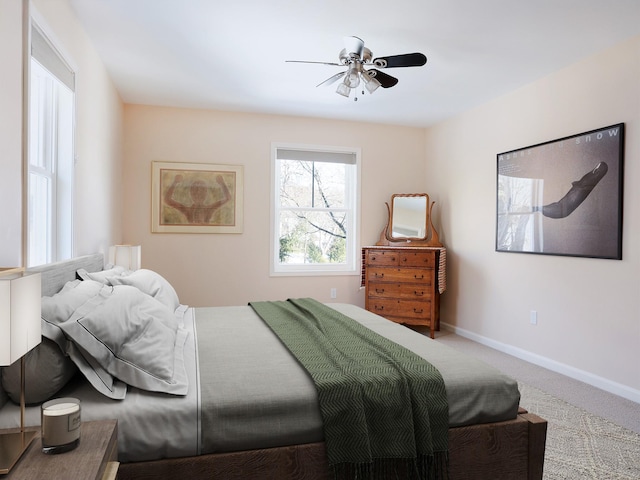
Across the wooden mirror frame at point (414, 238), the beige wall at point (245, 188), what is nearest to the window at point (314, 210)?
the beige wall at point (245, 188)

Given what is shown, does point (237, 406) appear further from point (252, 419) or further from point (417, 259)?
point (417, 259)

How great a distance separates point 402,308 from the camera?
16.3ft

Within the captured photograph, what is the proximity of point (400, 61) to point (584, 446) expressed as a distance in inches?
100

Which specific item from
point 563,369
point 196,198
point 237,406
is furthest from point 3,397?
point 563,369

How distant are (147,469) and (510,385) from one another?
1.42 meters

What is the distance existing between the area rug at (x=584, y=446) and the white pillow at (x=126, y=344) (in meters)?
1.85

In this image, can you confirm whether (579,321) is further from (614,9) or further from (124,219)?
(124,219)

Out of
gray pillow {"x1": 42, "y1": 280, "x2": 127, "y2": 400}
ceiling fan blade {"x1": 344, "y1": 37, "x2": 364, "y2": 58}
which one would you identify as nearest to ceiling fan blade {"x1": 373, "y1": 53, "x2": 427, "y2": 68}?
ceiling fan blade {"x1": 344, "y1": 37, "x2": 364, "y2": 58}

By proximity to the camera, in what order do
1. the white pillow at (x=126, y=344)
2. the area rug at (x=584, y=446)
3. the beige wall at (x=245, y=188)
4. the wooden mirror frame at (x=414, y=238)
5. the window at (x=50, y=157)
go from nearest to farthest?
the white pillow at (x=126, y=344) → the area rug at (x=584, y=446) → the window at (x=50, y=157) → the beige wall at (x=245, y=188) → the wooden mirror frame at (x=414, y=238)

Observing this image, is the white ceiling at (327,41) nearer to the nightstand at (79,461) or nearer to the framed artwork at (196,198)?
the framed artwork at (196,198)

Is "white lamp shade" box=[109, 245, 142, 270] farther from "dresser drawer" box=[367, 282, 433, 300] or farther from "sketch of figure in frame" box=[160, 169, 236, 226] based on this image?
"dresser drawer" box=[367, 282, 433, 300]

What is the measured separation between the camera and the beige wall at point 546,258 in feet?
10.3

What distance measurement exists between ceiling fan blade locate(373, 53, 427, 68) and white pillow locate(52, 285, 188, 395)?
2.20 meters

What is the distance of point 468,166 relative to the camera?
489 centimetres
